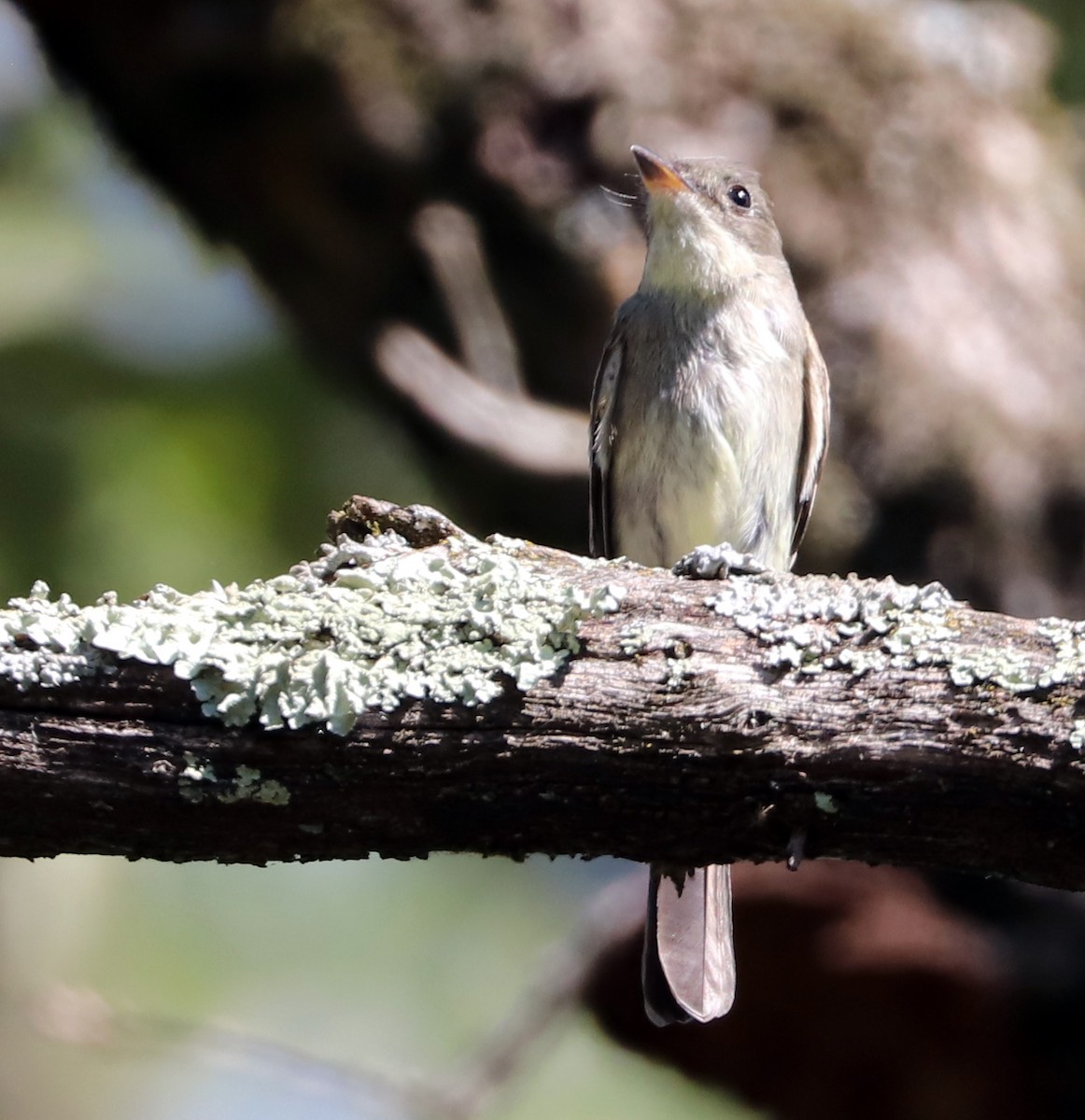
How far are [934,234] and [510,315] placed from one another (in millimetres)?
1492

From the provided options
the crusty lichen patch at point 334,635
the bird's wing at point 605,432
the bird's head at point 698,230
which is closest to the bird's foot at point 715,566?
the crusty lichen patch at point 334,635

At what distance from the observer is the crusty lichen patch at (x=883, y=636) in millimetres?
2477

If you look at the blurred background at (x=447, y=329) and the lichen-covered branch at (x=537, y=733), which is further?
the blurred background at (x=447, y=329)

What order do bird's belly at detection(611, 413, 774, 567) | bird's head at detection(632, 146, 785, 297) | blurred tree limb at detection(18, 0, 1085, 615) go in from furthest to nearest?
blurred tree limb at detection(18, 0, 1085, 615) < bird's head at detection(632, 146, 785, 297) < bird's belly at detection(611, 413, 774, 567)

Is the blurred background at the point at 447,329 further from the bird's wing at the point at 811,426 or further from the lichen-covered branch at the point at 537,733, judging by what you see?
the lichen-covered branch at the point at 537,733

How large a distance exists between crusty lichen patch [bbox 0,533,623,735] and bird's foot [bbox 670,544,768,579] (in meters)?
0.20

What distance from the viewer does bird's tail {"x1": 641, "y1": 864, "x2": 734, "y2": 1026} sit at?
336cm

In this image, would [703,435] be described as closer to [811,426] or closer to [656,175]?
[811,426]

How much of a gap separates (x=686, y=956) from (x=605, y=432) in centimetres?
179

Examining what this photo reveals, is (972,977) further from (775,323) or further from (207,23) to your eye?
(207,23)

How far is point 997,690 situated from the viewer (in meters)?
2.46

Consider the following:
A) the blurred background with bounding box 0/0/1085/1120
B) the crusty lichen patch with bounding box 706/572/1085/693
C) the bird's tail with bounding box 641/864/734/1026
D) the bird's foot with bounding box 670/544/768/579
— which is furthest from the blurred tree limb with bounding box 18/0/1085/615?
the crusty lichen patch with bounding box 706/572/1085/693

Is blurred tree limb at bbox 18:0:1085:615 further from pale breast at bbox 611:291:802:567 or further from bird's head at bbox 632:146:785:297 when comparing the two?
pale breast at bbox 611:291:802:567

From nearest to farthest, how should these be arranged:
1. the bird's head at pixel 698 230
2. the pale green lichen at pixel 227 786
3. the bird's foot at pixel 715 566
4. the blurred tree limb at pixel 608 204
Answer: the pale green lichen at pixel 227 786
the bird's foot at pixel 715 566
the bird's head at pixel 698 230
the blurred tree limb at pixel 608 204
